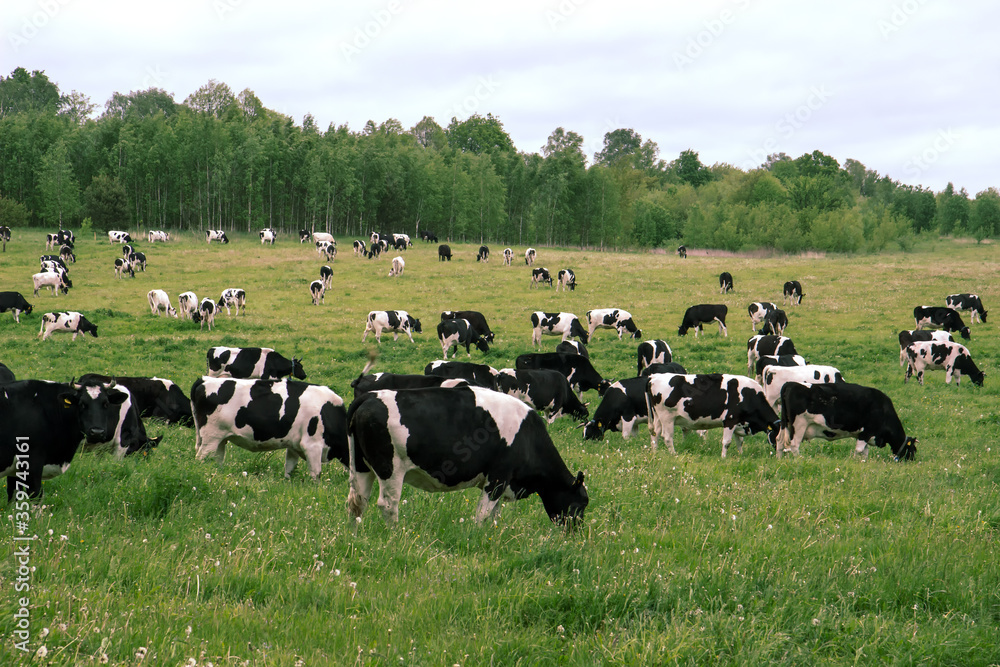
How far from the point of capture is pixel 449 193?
300 ft

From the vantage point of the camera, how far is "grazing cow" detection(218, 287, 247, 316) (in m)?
34.8

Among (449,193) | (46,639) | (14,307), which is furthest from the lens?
(449,193)

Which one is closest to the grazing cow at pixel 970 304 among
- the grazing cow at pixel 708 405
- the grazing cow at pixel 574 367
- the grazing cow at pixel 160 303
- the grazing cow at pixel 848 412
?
the grazing cow at pixel 574 367

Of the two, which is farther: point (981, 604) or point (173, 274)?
point (173, 274)

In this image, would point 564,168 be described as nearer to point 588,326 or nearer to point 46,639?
point 588,326

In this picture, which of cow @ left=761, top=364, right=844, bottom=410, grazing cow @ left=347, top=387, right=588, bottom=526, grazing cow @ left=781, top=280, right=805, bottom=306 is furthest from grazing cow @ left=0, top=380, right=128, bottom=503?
grazing cow @ left=781, top=280, right=805, bottom=306

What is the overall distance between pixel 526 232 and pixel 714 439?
8791cm

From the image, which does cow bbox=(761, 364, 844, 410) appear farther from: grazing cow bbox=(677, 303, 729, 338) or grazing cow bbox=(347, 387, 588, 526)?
grazing cow bbox=(677, 303, 729, 338)

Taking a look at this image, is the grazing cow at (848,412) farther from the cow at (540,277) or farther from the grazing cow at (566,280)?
the cow at (540,277)

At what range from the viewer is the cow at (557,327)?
94.7 ft

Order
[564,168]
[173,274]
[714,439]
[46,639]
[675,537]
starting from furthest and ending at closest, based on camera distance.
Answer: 1. [564,168]
2. [173,274]
3. [714,439]
4. [675,537]
5. [46,639]

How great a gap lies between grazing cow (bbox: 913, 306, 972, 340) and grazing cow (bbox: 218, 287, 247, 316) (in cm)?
3175

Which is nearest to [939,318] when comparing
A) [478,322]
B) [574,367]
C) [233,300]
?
[478,322]

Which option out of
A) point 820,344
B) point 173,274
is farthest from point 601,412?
point 173,274
